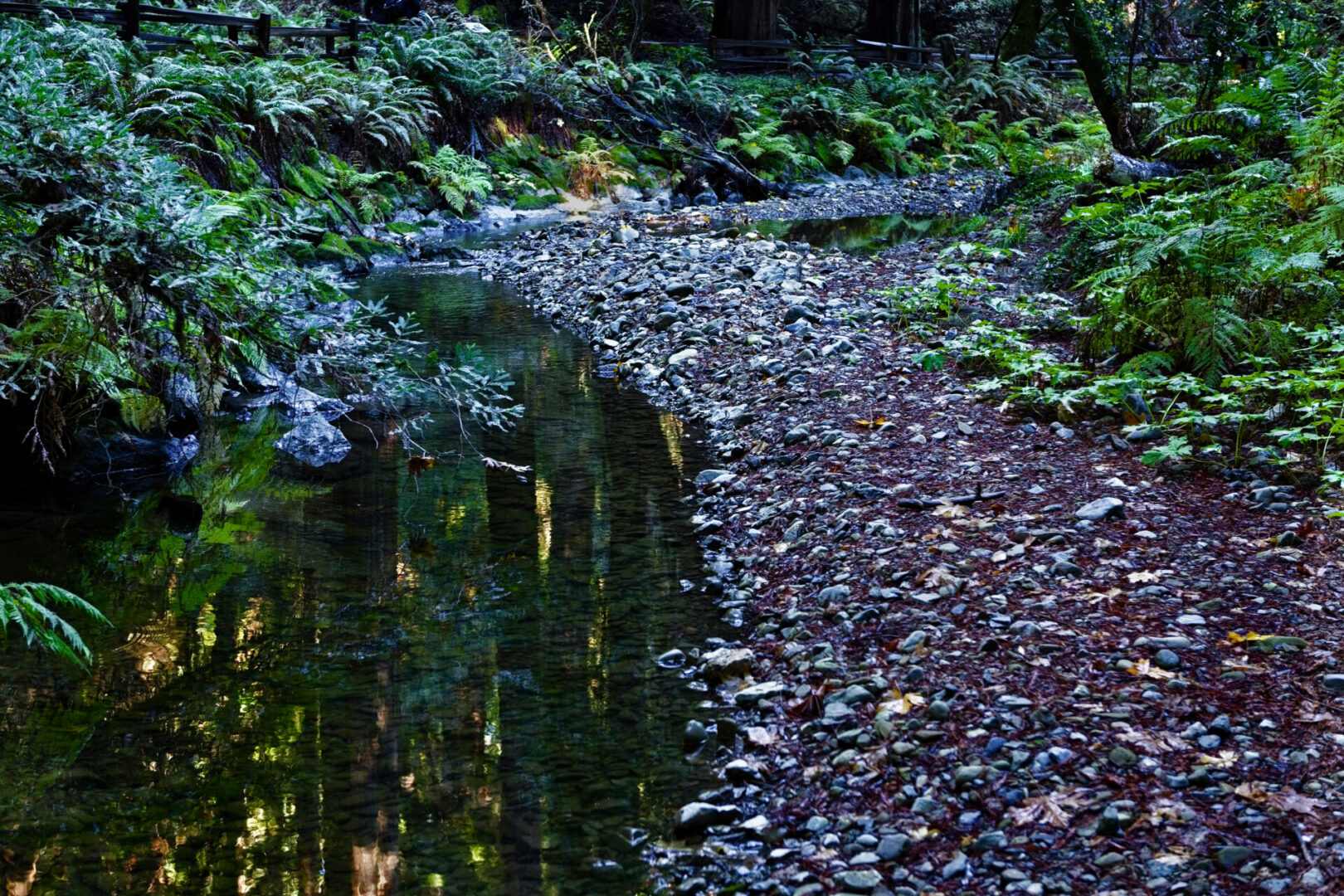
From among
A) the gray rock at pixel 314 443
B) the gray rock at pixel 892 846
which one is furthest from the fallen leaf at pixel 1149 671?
the gray rock at pixel 314 443

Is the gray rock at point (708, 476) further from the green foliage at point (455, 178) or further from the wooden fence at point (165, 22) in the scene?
the wooden fence at point (165, 22)

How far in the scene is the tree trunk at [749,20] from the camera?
2419 centimetres

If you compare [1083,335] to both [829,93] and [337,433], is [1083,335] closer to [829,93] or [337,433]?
[337,433]

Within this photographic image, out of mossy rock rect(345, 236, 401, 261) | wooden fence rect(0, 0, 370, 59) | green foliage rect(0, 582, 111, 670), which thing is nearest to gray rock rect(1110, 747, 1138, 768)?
green foliage rect(0, 582, 111, 670)

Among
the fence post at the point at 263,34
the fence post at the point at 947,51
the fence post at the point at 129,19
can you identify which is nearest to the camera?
the fence post at the point at 129,19

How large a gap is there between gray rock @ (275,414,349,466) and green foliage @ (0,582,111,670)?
2167 mm

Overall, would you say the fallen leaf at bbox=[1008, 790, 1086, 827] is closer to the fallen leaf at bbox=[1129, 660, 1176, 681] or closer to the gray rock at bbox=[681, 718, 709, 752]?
the fallen leaf at bbox=[1129, 660, 1176, 681]

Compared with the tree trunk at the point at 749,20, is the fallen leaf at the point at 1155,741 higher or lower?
lower

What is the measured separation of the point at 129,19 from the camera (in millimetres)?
13547

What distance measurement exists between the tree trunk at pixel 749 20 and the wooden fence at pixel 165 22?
403 inches

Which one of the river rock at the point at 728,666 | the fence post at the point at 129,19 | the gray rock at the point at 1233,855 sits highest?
the fence post at the point at 129,19

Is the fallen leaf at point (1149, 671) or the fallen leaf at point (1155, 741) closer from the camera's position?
the fallen leaf at point (1155, 741)

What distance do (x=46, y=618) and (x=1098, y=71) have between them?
9.95 metres

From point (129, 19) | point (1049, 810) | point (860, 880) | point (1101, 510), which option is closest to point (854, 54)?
point (129, 19)
